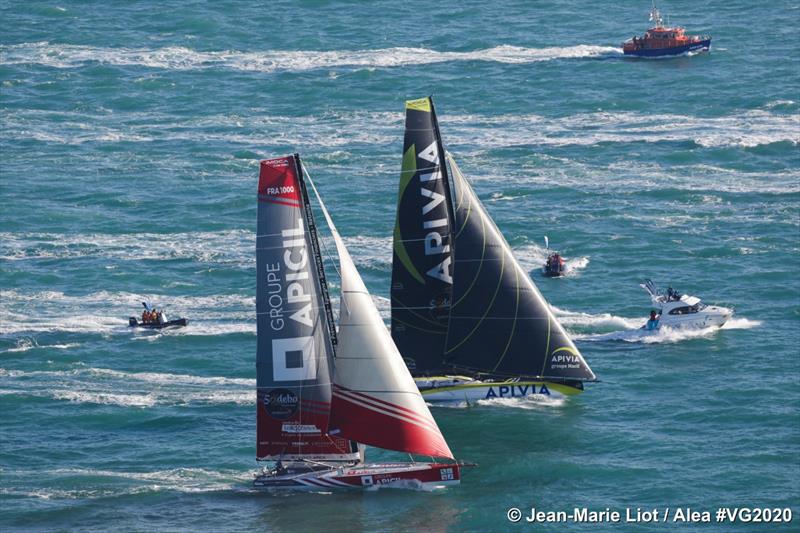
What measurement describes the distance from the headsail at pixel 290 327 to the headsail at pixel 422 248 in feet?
37.4

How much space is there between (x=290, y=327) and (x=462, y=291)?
13.7 metres

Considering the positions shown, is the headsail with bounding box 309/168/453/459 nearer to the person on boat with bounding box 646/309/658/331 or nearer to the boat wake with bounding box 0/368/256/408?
the boat wake with bounding box 0/368/256/408

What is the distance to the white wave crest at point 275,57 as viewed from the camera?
14925 centimetres

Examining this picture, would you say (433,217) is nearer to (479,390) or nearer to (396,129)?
(479,390)

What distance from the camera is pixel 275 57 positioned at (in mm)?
151750

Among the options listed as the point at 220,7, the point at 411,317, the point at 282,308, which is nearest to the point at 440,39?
the point at 220,7

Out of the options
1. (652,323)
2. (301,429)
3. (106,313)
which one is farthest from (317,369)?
(106,313)

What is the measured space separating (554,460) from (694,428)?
26.4 feet

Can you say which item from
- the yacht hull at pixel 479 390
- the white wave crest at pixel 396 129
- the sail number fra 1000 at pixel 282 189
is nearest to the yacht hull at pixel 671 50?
the white wave crest at pixel 396 129

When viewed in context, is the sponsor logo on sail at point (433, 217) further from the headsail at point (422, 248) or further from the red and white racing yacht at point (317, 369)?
the red and white racing yacht at point (317, 369)

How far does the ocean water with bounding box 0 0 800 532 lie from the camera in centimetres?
6397

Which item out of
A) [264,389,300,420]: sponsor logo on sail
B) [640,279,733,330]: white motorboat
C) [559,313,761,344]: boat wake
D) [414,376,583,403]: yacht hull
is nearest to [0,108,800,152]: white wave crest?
[640,279,733,330]: white motorboat

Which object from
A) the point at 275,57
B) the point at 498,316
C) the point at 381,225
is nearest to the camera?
the point at 498,316

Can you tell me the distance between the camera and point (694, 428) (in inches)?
2758
